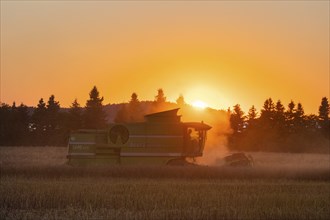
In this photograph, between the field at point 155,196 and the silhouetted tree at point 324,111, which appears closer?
the field at point 155,196

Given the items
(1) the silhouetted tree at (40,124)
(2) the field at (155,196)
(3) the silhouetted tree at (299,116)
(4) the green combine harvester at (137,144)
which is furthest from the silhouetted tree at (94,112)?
(2) the field at (155,196)

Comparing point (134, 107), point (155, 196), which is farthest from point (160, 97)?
point (155, 196)

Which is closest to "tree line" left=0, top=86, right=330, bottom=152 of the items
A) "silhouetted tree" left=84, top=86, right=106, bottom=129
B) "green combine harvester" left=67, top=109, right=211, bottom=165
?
"silhouetted tree" left=84, top=86, right=106, bottom=129

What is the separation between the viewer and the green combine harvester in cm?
2341

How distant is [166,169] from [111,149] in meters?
3.58

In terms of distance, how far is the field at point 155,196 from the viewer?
11.6 meters

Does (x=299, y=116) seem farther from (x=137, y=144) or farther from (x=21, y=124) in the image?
(x=137, y=144)

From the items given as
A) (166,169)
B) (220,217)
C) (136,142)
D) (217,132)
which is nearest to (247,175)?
(166,169)

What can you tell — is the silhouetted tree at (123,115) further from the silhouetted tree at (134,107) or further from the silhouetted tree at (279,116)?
the silhouetted tree at (279,116)

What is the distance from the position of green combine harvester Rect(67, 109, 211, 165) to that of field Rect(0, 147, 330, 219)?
2061mm

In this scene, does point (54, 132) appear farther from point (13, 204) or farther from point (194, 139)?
point (13, 204)

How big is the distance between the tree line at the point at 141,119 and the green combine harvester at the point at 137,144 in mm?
36930

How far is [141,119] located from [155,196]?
156 feet

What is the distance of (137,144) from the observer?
76.8 feet
